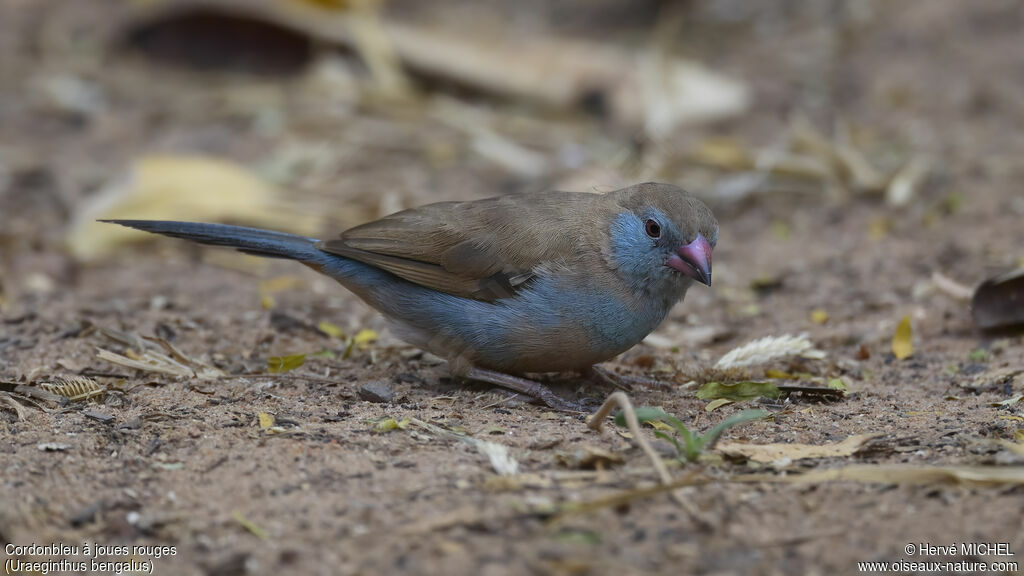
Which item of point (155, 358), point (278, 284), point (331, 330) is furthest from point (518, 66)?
point (155, 358)

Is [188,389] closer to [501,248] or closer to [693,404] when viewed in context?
[501,248]

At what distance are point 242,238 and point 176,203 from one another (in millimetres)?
2441

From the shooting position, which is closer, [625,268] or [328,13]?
[625,268]

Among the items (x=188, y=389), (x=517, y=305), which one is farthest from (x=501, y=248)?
(x=188, y=389)

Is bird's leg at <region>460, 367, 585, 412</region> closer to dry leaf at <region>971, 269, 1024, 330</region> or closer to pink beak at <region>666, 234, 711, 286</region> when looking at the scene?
pink beak at <region>666, 234, 711, 286</region>

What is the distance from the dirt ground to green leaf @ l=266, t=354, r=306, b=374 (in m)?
0.08

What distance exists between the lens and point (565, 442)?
11.0ft

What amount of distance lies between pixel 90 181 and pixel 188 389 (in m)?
3.96

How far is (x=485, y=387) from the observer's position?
4.35 m

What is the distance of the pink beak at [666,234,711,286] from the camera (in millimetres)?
4008

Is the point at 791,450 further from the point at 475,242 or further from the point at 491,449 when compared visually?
the point at 475,242

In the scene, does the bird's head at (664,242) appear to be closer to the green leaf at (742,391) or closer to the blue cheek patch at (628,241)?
the blue cheek patch at (628,241)

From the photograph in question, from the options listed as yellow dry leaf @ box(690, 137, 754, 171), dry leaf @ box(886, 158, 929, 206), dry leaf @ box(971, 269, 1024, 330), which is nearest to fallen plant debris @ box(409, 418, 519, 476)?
dry leaf @ box(971, 269, 1024, 330)

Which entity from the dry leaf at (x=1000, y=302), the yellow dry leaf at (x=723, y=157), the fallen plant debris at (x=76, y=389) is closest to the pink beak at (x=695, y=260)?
the dry leaf at (x=1000, y=302)
